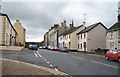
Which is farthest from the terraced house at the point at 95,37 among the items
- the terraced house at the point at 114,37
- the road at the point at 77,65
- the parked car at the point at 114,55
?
the road at the point at 77,65

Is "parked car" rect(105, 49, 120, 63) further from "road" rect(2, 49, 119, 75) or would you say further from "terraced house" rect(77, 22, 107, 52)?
"terraced house" rect(77, 22, 107, 52)

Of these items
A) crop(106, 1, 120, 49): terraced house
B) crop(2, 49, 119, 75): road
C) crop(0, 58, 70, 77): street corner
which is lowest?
crop(2, 49, 119, 75): road

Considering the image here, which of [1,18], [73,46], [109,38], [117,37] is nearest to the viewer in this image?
[1,18]

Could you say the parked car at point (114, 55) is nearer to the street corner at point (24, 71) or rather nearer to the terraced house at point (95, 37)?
the street corner at point (24, 71)

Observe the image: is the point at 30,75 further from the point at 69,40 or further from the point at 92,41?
the point at 69,40

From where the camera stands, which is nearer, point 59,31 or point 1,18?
point 1,18

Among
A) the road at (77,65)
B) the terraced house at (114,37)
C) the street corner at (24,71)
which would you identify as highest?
the terraced house at (114,37)

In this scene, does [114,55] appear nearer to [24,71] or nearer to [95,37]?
[24,71]

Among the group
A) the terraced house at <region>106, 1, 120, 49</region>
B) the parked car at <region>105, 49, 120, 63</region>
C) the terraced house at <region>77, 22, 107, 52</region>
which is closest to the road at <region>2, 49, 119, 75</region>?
the parked car at <region>105, 49, 120, 63</region>

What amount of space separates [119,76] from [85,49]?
53481 mm

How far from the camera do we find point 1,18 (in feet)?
157

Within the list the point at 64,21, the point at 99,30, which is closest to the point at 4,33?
the point at 99,30

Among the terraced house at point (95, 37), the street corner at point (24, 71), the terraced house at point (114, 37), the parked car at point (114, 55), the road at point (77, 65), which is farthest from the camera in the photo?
the terraced house at point (95, 37)

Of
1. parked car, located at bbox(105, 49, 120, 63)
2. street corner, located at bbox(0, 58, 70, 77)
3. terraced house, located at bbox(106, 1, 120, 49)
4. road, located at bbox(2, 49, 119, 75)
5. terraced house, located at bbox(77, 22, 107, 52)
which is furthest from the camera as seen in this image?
terraced house, located at bbox(77, 22, 107, 52)
